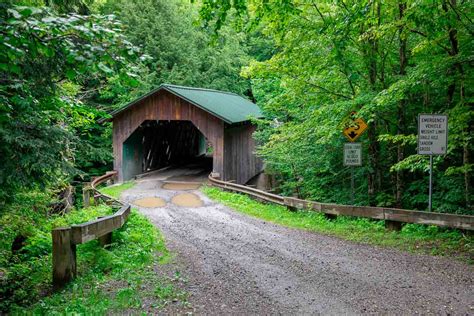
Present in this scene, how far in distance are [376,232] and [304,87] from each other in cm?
534

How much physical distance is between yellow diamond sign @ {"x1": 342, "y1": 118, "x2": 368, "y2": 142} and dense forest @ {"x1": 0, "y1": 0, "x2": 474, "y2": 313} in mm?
168

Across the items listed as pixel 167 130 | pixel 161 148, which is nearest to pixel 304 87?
pixel 161 148

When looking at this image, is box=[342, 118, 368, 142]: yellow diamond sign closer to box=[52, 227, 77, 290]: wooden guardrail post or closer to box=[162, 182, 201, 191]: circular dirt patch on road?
box=[52, 227, 77, 290]: wooden guardrail post

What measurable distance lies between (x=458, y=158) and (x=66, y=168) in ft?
32.0

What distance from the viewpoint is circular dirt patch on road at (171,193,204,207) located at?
14445mm

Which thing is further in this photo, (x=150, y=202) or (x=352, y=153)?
(x=150, y=202)

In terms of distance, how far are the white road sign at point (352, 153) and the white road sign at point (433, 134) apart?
115 inches

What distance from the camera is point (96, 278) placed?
19.1ft

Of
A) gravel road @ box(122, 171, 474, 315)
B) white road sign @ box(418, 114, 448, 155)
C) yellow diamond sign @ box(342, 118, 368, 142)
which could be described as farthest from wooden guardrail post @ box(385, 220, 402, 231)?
yellow diamond sign @ box(342, 118, 368, 142)

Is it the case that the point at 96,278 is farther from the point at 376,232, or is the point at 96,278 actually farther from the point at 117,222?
the point at 376,232

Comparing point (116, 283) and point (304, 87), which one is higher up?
point (304, 87)

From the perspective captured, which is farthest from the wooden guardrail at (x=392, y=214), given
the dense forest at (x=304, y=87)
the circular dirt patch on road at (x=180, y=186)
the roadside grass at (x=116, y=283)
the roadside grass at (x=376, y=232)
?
the circular dirt patch on road at (x=180, y=186)

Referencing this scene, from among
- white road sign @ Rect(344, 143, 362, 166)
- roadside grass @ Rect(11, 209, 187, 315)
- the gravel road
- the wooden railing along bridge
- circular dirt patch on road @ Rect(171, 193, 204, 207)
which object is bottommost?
circular dirt patch on road @ Rect(171, 193, 204, 207)

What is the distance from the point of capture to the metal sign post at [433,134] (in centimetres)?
792
